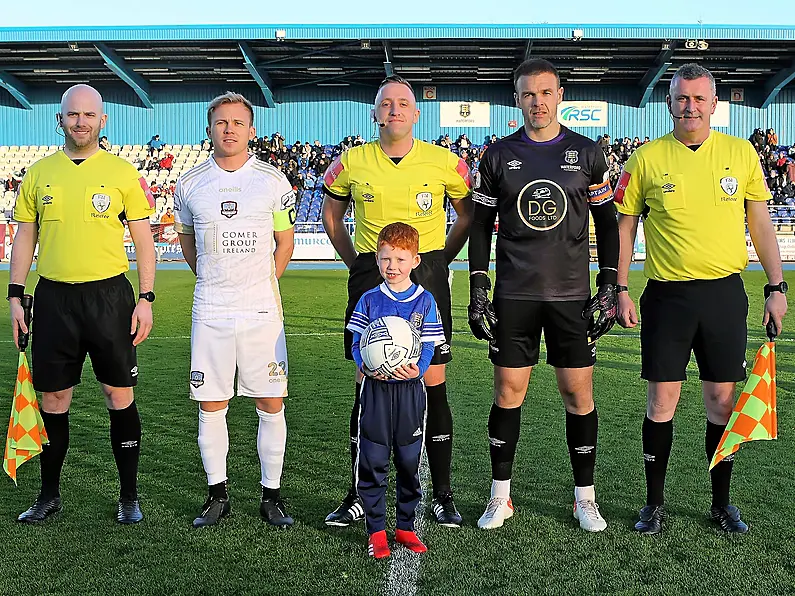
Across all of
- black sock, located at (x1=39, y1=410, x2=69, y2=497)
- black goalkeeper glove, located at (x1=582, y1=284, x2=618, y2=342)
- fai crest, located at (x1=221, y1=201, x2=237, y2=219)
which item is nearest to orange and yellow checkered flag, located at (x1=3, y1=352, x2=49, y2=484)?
black sock, located at (x1=39, y1=410, x2=69, y2=497)

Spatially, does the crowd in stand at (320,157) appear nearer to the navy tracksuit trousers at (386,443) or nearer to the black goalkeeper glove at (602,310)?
the black goalkeeper glove at (602,310)


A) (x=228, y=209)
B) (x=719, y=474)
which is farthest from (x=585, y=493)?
(x=228, y=209)

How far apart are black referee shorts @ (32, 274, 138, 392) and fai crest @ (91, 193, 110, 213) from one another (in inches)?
13.9

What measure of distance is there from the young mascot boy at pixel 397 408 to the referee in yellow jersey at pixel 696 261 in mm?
1088

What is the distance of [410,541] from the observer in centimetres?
366

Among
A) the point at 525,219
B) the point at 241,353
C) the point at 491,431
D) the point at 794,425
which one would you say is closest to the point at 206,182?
the point at 241,353

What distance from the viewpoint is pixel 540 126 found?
3.89 metres

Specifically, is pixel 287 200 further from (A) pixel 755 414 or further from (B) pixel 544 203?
(A) pixel 755 414

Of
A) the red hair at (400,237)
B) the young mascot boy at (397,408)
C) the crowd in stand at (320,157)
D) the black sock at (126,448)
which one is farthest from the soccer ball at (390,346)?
the crowd in stand at (320,157)

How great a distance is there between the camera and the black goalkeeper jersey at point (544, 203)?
3895mm

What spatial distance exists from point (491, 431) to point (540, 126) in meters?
1.53

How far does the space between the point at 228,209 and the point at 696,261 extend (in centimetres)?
224

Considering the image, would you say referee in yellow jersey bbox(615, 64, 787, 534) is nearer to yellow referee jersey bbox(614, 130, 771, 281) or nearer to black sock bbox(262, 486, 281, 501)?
yellow referee jersey bbox(614, 130, 771, 281)

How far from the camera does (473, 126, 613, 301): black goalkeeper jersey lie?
12.8ft
